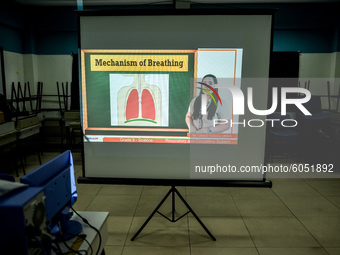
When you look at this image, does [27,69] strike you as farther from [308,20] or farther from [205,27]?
[308,20]

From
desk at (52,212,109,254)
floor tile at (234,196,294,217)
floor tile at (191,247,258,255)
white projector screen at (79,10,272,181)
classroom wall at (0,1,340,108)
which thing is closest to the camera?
desk at (52,212,109,254)

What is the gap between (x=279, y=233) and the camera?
248cm

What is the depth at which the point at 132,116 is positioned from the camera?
2.03m

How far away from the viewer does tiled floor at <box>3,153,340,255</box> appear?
7.43 ft

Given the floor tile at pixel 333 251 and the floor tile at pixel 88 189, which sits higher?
the floor tile at pixel 88 189

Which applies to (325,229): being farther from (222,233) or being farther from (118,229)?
(118,229)

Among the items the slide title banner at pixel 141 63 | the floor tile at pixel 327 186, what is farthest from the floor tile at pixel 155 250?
the floor tile at pixel 327 186

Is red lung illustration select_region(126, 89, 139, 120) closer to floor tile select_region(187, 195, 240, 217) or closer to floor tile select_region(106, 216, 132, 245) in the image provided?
floor tile select_region(106, 216, 132, 245)

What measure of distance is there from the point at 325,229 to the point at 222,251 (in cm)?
112

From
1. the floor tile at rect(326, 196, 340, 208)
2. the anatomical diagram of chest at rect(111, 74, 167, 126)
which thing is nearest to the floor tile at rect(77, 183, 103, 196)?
the anatomical diagram of chest at rect(111, 74, 167, 126)

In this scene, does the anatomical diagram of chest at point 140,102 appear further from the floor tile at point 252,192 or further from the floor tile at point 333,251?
the floor tile at point 252,192

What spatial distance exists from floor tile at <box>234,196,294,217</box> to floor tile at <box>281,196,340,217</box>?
0.10 meters

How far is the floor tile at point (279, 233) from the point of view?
2.32m

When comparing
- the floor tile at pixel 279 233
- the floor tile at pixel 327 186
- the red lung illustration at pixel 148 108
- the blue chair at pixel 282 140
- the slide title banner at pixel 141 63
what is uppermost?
the slide title banner at pixel 141 63
